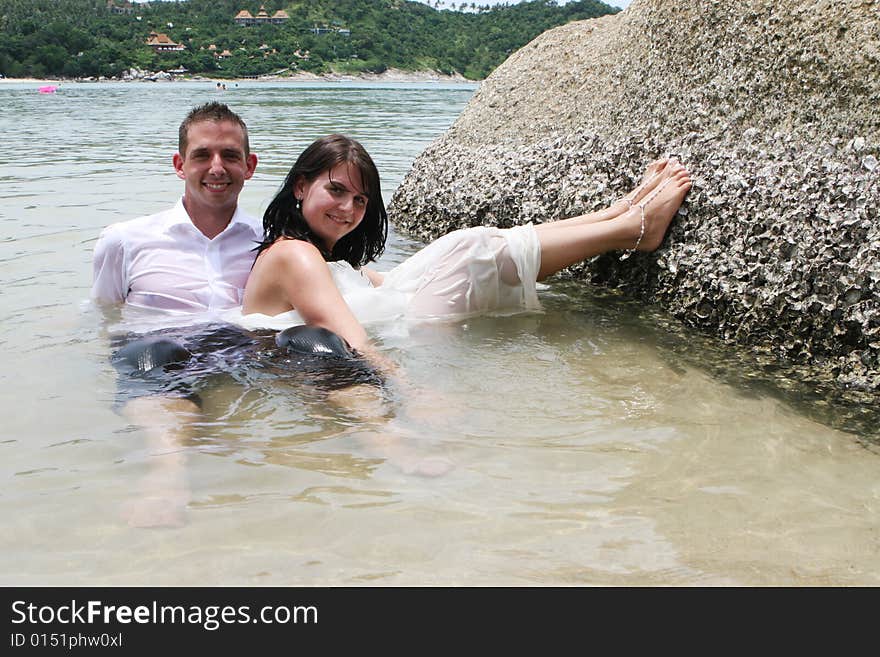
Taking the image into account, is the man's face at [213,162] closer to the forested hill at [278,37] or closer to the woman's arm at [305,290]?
the woman's arm at [305,290]

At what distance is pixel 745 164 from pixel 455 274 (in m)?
1.53

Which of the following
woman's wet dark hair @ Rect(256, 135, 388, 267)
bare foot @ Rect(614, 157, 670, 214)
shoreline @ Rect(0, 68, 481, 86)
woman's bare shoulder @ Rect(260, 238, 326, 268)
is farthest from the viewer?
shoreline @ Rect(0, 68, 481, 86)

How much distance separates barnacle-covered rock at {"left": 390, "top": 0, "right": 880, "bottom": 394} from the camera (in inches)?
143

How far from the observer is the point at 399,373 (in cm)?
356

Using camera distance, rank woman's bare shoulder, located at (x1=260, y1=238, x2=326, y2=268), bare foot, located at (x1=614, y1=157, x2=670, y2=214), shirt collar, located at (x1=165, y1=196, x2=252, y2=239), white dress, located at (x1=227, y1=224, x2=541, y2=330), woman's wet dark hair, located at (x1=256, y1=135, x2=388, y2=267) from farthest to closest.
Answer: bare foot, located at (x1=614, y1=157, x2=670, y2=214), white dress, located at (x1=227, y1=224, x2=541, y2=330), shirt collar, located at (x1=165, y1=196, x2=252, y2=239), woman's wet dark hair, located at (x1=256, y1=135, x2=388, y2=267), woman's bare shoulder, located at (x1=260, y1=238, x2=326, y2=268)

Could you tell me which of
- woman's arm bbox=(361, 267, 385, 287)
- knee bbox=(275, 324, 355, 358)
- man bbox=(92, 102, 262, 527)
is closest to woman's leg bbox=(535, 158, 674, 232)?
woman's arm bbox=(361, 267, 385, 287)

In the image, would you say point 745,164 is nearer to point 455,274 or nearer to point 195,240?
point 455,274

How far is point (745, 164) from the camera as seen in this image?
13.8 ft

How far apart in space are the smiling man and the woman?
28 cm

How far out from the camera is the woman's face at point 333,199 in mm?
4051

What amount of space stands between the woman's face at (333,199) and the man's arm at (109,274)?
0.95 metres

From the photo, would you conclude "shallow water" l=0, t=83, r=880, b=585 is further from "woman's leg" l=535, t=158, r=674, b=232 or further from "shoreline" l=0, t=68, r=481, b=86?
"shoreline" l=0, t=68, r=481, b=86

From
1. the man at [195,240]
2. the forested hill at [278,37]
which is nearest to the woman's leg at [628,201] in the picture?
the man at [195,240]

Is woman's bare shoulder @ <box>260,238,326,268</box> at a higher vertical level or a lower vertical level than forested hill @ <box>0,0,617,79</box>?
lower
